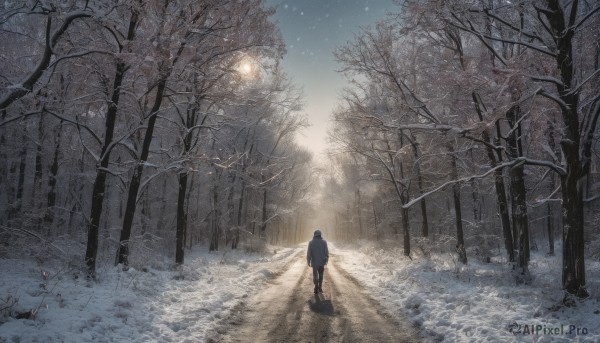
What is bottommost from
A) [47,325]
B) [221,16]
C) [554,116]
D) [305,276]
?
[305,276]

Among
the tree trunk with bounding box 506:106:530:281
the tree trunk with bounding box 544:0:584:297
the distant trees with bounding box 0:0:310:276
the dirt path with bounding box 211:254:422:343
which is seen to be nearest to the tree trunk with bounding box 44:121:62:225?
the distant trees with bounding box 0:0:310:276

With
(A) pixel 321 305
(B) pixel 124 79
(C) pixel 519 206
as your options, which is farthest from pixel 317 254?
(B) pixel 124 79

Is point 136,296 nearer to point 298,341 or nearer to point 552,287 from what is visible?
point 298,341

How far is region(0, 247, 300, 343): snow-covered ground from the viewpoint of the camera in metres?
5.72

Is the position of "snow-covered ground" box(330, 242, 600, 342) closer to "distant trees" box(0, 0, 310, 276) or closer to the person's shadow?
the person's shadow

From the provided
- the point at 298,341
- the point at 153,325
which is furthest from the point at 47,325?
the point at 298,341

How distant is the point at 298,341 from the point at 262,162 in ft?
80.5

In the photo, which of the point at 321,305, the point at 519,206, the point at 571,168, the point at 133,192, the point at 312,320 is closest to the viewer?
the point at 571,168

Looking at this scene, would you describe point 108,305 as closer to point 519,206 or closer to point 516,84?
point 516,84

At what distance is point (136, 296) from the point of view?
846 cm

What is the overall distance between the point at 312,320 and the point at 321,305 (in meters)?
1.57

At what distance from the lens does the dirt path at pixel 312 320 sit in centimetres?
673

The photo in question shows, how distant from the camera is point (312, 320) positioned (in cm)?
788

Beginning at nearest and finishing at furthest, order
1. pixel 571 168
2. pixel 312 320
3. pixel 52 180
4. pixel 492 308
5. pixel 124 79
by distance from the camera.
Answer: pixel 571 168 → pixel 492 308 → pixel 312 320 → pixel 124 79 → pixel 52 180
